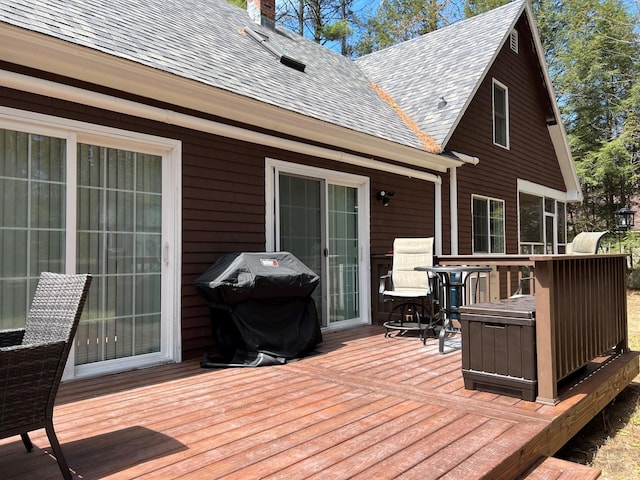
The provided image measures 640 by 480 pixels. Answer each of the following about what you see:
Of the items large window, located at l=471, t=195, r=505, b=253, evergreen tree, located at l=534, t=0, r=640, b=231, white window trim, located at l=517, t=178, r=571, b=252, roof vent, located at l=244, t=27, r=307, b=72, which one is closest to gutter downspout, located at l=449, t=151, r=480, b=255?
large window, located at l=471, t=195, r=505, b=253

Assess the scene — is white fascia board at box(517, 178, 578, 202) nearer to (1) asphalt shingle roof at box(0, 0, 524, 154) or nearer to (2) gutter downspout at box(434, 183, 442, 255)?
(1) asphalt shingle roof at box(0, 0, 524, 154)

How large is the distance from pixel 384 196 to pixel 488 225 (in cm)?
339

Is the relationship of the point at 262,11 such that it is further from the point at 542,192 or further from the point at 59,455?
the point at 59,455

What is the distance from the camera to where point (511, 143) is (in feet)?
31.1

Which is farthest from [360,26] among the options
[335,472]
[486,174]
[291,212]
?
[335,472]

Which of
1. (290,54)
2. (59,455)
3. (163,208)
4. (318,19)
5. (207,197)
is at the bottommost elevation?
(59,455)

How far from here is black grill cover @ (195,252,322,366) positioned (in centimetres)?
378

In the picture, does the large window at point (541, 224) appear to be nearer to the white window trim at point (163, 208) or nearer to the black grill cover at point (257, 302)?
the black grill cover at point (257, 302)

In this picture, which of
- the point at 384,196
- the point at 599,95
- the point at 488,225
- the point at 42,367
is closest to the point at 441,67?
the point at 488,225

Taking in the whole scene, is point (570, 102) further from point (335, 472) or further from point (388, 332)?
point (335, 472)

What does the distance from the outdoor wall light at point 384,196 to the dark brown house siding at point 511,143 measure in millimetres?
1933

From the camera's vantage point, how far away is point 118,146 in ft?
12.5

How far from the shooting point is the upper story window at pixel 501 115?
29.9 feet

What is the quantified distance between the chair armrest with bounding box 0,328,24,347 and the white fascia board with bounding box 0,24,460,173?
1.90 m
